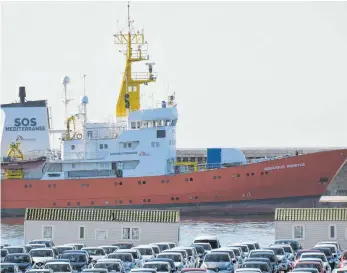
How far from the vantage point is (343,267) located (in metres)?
36.0

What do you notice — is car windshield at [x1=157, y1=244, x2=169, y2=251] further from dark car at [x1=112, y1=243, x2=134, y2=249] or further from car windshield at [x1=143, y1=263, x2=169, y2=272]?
car windshield at [x1=143, y1=263, x2=169, y2=272]

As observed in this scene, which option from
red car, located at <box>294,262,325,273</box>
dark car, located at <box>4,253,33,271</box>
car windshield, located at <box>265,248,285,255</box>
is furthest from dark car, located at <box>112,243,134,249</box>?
red car, located at <box>294,262,325,273</box>

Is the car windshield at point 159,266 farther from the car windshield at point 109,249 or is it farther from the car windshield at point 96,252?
the car windshield at point 109,249

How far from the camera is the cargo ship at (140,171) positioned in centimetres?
6875

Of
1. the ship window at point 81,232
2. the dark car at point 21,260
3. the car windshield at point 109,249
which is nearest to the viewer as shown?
the dark car at point 21,260

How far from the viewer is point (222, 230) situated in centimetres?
6116

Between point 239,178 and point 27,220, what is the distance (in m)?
23.5

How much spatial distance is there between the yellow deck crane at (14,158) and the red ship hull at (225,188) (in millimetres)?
1704

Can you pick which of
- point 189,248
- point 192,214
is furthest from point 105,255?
point 192,214

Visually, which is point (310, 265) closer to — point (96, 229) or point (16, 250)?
point (16, 250)

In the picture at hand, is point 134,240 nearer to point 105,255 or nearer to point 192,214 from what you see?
point 105,255

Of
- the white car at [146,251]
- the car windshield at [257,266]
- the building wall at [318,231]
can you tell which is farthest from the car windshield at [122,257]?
the building wall at [318,231]

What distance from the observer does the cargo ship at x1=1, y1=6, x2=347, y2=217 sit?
68.8 meters

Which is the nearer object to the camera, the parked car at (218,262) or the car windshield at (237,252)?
the parked car at (218,262)
